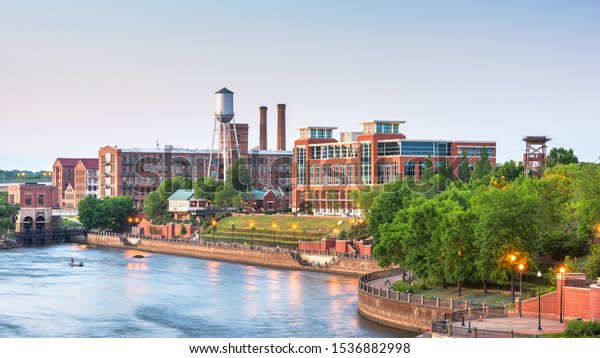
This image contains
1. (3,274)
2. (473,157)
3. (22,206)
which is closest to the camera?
(3,274)

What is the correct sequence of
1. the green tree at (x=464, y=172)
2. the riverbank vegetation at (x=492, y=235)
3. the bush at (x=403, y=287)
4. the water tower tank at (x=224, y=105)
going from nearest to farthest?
1. the riverbank vegetation at (x=492, y=235)
2. the bush at (x=403, y=287)
3. the green tree at (x=464, y=172)
4. the water tower tank at (x=224, y=105)

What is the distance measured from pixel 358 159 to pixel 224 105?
32.7 meters

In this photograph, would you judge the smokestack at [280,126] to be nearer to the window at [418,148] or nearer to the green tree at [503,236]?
the window at [418,148]

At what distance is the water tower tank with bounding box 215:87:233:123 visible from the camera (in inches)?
6747

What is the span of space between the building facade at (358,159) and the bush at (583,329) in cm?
9100

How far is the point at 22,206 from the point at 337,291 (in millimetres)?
95262

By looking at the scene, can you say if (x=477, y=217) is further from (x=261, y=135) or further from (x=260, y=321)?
(x=261, y=135)

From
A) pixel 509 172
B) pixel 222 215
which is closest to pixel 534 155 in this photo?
pixel 509 172

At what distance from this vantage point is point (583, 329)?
1858 inches

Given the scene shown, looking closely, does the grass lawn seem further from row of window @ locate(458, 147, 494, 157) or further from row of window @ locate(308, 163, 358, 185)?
row of window @ locate(458, 147, 494, 157)

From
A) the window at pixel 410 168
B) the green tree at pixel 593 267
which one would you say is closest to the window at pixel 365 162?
the window at pixel 410 168

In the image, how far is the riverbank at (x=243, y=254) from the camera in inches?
4035
